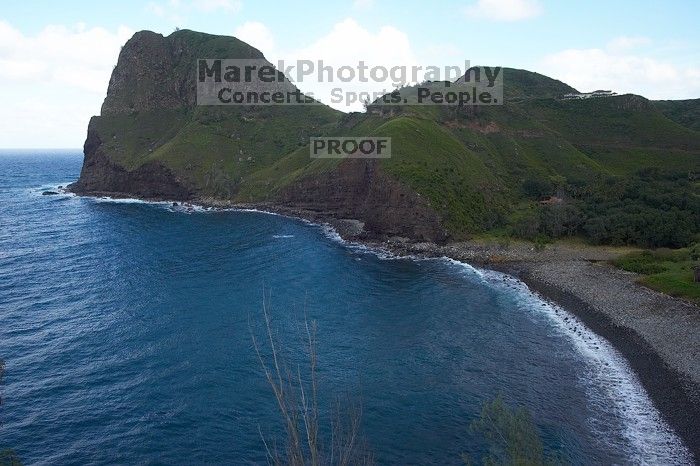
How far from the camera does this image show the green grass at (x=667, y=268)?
6004 cm

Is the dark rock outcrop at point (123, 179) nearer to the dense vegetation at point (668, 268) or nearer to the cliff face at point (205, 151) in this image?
the cliff face at point (205, 151)

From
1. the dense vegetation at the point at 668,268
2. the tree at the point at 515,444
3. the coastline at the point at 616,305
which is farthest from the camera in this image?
the dense vegetation at the point at 668,268

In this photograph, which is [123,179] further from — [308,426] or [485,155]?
[308,426]

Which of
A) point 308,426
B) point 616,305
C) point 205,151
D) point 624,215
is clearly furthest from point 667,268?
point 205,151

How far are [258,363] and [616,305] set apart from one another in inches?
1770

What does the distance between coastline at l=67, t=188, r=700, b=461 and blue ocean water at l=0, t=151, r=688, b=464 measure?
1698 millimetres

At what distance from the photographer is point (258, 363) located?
46688 millimetres

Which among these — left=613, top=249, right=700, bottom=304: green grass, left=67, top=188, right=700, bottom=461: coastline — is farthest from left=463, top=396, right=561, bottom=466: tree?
left=613, top=249, right=700, bottom=304: green grass

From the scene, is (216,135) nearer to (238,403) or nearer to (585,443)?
(238,403)

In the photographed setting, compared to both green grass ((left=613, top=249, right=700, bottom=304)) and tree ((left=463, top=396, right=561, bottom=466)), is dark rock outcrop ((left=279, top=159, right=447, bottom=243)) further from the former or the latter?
tree ((left=463, top=396, right=561, bottom=466))

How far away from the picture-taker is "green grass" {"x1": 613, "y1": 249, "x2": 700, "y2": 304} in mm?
60037

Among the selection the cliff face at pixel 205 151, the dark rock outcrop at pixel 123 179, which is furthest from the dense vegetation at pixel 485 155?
the dark rock outcrop at pixel 123 179

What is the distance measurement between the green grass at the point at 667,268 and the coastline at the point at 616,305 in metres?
1.73

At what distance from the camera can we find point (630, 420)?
38188 millimetres
